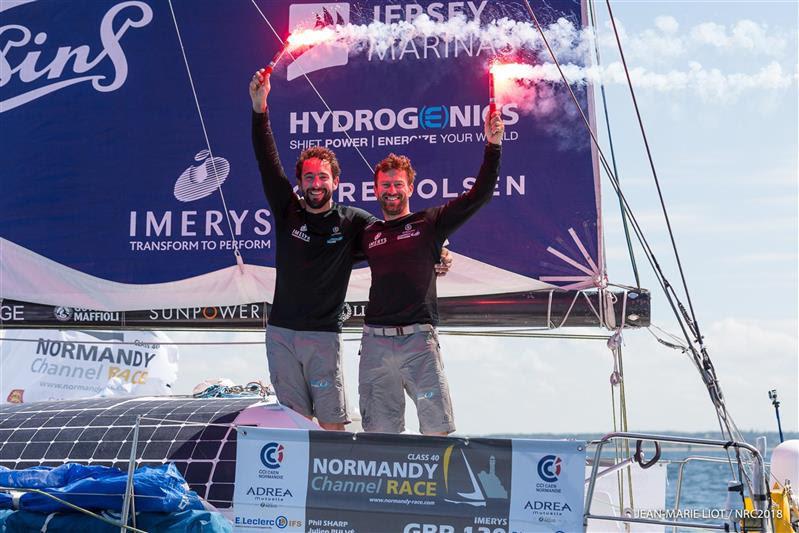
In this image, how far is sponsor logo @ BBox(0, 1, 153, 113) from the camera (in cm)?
889

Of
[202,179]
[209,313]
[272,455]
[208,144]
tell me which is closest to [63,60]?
[208,144]

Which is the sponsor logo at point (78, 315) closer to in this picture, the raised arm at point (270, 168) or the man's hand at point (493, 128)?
the raised arm at point (270, 168)

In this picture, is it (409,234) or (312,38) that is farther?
(312,38)

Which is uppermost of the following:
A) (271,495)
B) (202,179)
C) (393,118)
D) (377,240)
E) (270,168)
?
(393,118)

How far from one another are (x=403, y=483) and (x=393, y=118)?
4075mm

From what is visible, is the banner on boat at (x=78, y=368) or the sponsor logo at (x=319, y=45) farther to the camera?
the banner on boat at (x=78, y=368)

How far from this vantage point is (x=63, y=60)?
9.01 meters

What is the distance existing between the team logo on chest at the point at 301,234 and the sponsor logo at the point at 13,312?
11.6 feet

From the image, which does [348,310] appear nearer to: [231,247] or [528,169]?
[231,247]

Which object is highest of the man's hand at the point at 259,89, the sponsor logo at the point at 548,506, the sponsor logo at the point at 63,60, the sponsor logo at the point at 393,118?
the sponsor logo at the point at 63,60

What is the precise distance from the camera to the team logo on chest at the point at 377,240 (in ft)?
19.1

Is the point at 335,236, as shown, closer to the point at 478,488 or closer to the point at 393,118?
the point at 478,488

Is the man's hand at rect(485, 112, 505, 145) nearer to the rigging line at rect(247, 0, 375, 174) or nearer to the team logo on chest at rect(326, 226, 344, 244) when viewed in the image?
the team logo on chest at rect(326, 226, 344, 244)

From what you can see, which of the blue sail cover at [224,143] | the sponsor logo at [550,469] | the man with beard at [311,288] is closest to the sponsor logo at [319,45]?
the blue sail cover at [224,143]
